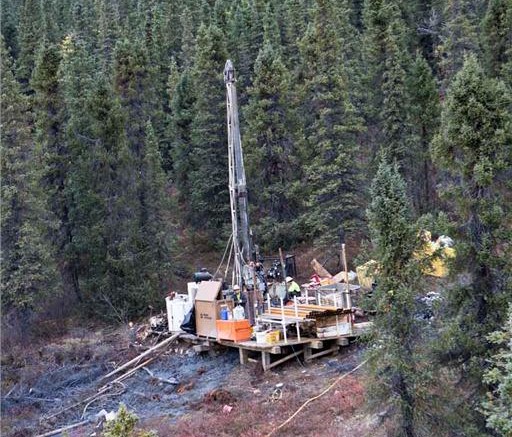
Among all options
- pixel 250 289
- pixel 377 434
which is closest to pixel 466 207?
pixel 377 434

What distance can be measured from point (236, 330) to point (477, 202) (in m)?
9.25

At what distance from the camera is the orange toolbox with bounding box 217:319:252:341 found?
19172mm

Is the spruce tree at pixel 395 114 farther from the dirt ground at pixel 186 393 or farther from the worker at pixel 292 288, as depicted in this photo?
the dirt ground at pixel 186 393

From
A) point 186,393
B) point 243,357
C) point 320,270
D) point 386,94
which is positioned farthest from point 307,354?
point 386,94

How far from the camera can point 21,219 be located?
26359 millimetres

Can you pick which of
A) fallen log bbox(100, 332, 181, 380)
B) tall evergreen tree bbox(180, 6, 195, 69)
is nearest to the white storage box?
fallen log bbox(100, 332, 181, 380)

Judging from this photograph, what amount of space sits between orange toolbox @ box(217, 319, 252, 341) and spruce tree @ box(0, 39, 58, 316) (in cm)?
939

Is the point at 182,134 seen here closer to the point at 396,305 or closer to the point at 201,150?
the point at 201,150

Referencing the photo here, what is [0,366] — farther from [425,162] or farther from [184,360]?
[425,162]

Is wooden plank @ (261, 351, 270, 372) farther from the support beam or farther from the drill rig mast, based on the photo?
the drill rig mast

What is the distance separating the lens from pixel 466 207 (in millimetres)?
12078

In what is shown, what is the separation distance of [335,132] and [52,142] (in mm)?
12903

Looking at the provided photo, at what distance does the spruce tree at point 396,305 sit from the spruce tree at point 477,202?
0.90 meters

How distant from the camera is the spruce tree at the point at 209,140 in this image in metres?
33.5
